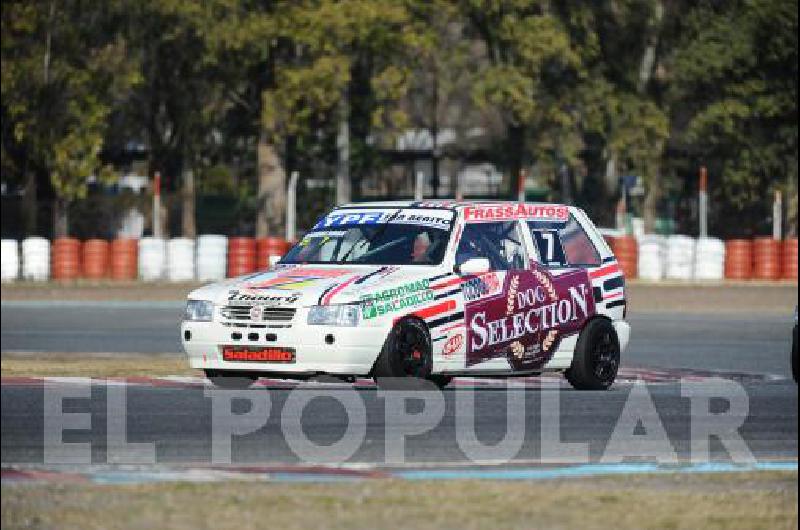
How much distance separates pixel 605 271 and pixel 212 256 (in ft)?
80.1

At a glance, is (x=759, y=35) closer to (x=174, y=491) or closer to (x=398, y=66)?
(x=398, y=66)

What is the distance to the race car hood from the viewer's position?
15.4 metres

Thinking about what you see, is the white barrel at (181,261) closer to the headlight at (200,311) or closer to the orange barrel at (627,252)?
the orange barrel at (627,252)

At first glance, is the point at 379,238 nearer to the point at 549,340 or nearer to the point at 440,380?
the point at 440,380

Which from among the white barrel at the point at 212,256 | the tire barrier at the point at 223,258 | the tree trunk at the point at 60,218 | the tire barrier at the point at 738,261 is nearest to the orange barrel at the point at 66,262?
the tire barrier at the point at 223,258

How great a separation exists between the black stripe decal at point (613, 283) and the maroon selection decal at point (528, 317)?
1.02 ft

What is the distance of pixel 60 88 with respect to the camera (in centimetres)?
5012

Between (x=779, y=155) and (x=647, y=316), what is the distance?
891 inches

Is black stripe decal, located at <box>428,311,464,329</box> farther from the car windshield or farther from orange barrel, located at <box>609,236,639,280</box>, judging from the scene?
orange barrel, located at <box>609,236,639,280</box>

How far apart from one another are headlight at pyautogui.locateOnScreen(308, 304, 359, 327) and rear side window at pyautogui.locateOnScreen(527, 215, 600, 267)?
242 centimetres

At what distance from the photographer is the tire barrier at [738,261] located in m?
43.5

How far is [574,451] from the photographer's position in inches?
491

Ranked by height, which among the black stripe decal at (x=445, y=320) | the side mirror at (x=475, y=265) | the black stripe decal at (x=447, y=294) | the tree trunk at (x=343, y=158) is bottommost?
the black stripe decal at (x=445, y=320)

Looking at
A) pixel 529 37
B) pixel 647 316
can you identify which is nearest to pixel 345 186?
pixel 529 37
